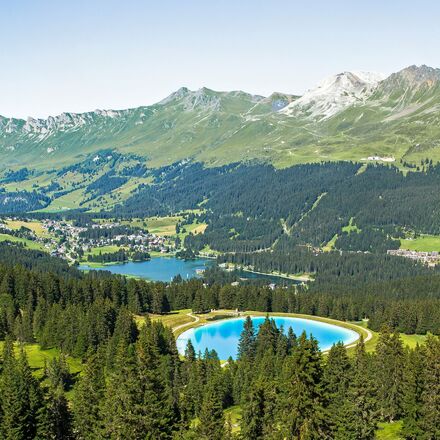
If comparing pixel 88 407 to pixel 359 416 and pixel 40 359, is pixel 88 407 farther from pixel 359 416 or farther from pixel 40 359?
pixel 40 359

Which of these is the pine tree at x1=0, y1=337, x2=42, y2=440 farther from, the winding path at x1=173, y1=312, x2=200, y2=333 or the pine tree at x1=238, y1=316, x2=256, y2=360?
the winding path at x1=173, y1=312, x2=200, y2=333

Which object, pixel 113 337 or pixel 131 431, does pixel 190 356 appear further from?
pixel 131 431

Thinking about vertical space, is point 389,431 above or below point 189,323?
above

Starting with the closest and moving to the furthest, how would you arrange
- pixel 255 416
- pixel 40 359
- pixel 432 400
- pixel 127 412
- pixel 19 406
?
pixel 127 412 < pixel 255 416 < pixel 432 400 < pixel 19 406 < pixel 40 359

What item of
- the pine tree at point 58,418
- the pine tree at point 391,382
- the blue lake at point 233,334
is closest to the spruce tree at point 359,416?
the pine tree at point 391,382

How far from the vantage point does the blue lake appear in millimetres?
142150

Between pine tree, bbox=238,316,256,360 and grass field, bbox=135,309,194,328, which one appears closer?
pine tree, bbox=238,316,256,360

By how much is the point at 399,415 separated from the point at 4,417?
5514 cm

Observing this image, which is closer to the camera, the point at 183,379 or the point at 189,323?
the point at 183,379

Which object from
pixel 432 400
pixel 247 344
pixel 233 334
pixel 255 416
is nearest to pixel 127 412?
pixel 255 416

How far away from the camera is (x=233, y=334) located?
156000 millimetres

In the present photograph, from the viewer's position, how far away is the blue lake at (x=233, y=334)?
14215 centimetres

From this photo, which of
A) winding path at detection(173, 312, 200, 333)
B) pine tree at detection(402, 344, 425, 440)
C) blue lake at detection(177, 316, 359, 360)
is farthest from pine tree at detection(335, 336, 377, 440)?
winding path at detection(173, 312, 200, 333)

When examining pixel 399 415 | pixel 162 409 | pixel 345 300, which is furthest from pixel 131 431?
pixel 345 300
